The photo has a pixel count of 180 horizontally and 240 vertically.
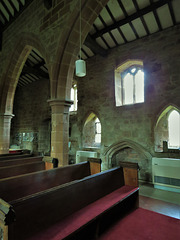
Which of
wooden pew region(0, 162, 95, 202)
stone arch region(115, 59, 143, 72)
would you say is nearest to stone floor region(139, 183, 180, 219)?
wooden pew region(0, 162, 95, 202)

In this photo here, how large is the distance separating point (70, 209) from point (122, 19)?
5331 mm

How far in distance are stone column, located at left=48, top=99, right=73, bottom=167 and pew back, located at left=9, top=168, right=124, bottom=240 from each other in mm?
1741

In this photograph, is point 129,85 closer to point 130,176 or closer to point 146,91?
point 146,91

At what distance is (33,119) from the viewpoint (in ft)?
30.0

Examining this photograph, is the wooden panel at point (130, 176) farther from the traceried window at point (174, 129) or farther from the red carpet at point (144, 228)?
the traceried window at point (174, 129)

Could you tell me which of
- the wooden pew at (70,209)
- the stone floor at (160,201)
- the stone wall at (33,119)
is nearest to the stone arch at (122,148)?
the stone floor at (160,201)

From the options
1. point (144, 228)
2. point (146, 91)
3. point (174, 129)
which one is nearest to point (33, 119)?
point (146, 91)

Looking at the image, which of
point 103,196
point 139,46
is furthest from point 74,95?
point 103,196

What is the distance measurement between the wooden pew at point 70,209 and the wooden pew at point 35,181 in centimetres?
76

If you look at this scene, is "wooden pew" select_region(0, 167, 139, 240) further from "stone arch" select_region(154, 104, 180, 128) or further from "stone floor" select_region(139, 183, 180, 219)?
"stone arch" select_region(154, 104, 180, 128)

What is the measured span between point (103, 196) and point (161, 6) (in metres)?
5.00

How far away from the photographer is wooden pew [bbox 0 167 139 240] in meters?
1.34

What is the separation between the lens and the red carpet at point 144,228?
66.8 inches

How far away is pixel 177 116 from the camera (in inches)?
207
